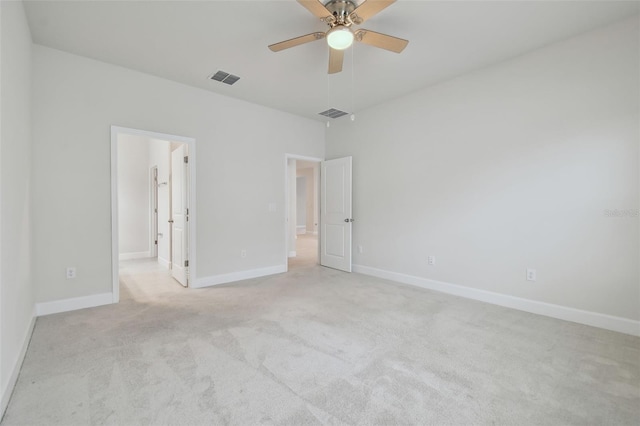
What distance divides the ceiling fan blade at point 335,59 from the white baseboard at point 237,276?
3.17 metres

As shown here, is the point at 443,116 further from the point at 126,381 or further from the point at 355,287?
the point at 126,381

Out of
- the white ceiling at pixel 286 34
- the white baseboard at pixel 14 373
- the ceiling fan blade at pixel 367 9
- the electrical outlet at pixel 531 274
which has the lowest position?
the white baseboard at pixel 14 373

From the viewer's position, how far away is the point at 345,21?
2.27m

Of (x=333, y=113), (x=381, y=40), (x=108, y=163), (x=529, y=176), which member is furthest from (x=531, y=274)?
(x=108, y=163)

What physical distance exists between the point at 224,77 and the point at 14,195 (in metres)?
2.48

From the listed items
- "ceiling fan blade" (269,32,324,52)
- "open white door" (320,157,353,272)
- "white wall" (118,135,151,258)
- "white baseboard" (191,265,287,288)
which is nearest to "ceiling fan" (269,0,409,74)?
"ceiling fan blade" (269,32,324,52)

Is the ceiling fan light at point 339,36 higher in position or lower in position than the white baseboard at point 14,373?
higher

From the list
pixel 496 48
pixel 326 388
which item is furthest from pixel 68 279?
pixel 496 48

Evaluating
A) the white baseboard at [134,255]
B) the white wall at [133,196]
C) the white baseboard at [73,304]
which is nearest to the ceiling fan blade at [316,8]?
the white baseboard at [73,304]

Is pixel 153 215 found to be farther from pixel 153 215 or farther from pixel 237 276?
pixel 237 276

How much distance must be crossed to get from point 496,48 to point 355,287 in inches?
129

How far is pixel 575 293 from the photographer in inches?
113

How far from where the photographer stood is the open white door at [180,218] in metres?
4.04

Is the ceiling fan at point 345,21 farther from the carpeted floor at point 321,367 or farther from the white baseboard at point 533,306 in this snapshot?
the white baseboard at point 533,306
